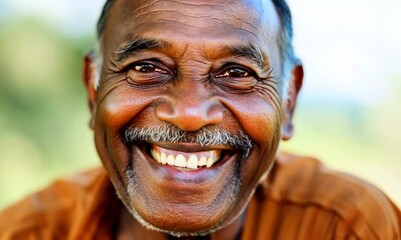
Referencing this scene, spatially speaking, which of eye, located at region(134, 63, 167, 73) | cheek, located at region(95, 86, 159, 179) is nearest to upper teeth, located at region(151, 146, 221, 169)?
cheek, located at region(95, 86, 159, 179)

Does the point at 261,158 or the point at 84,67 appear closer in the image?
the point at 261,158

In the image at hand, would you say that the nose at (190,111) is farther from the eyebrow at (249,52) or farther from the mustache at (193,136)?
the eyebrow at (249,52)

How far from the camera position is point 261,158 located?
2826 mm

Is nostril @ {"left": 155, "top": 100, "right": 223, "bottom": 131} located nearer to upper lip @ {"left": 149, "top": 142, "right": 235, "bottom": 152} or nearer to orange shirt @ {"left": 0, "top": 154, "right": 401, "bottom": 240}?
upper lip @ {"left": 149, "top": 142, "right": 235, "bottom": 152}

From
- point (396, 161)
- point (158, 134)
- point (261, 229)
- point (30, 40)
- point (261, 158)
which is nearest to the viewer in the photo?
point (158, 134)

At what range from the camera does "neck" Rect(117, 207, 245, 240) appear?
3.08m

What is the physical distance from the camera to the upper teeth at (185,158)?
8.79 ft

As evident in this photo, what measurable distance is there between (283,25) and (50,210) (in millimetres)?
1133

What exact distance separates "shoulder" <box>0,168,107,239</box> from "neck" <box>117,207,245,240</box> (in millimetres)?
164

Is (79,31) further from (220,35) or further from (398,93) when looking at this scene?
(220,35)

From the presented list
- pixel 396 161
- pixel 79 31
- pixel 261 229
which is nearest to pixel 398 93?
pixel 396 161

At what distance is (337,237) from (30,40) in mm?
4988

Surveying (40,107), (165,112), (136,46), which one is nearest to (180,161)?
(165,112)

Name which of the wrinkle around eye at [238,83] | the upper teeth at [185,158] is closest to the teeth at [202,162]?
the upper teeth at [185,158]
